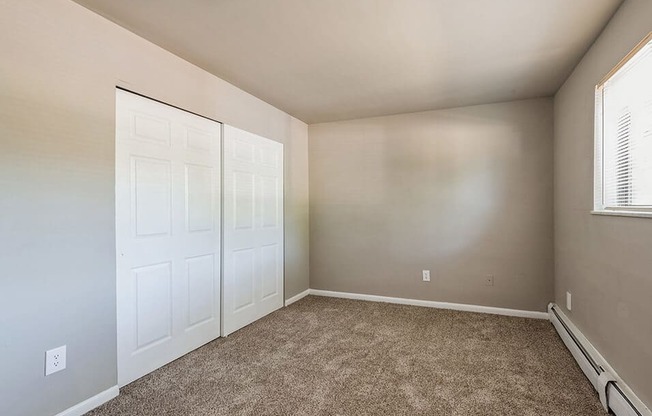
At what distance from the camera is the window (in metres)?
1.70

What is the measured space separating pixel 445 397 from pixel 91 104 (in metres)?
2.73

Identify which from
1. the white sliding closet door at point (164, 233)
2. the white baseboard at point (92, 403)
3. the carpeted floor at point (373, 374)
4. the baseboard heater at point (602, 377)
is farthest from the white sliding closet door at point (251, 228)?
the baseboard heater at point (602, 377)

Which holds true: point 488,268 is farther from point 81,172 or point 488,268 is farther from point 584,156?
point 81,172

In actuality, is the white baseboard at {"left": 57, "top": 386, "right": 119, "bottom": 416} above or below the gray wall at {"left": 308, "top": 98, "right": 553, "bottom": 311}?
below

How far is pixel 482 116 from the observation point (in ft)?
11.9

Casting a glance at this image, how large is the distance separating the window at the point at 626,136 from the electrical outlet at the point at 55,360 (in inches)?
122

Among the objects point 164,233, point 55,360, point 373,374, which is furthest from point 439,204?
point 55,360

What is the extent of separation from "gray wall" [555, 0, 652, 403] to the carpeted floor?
1.22 feet

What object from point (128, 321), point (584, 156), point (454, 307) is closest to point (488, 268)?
point (454, 307)

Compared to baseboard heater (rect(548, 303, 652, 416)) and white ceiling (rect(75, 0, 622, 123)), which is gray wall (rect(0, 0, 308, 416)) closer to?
white ceiling (rect(75, 0, 622, 123))

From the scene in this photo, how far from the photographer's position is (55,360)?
1757 mm

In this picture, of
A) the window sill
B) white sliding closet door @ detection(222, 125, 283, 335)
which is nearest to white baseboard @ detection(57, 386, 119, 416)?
white sliding closet door @ detection(222, 125, 283, 335)

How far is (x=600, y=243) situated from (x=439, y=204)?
1.72 meters

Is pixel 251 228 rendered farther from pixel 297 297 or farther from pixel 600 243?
pixel 600 243
